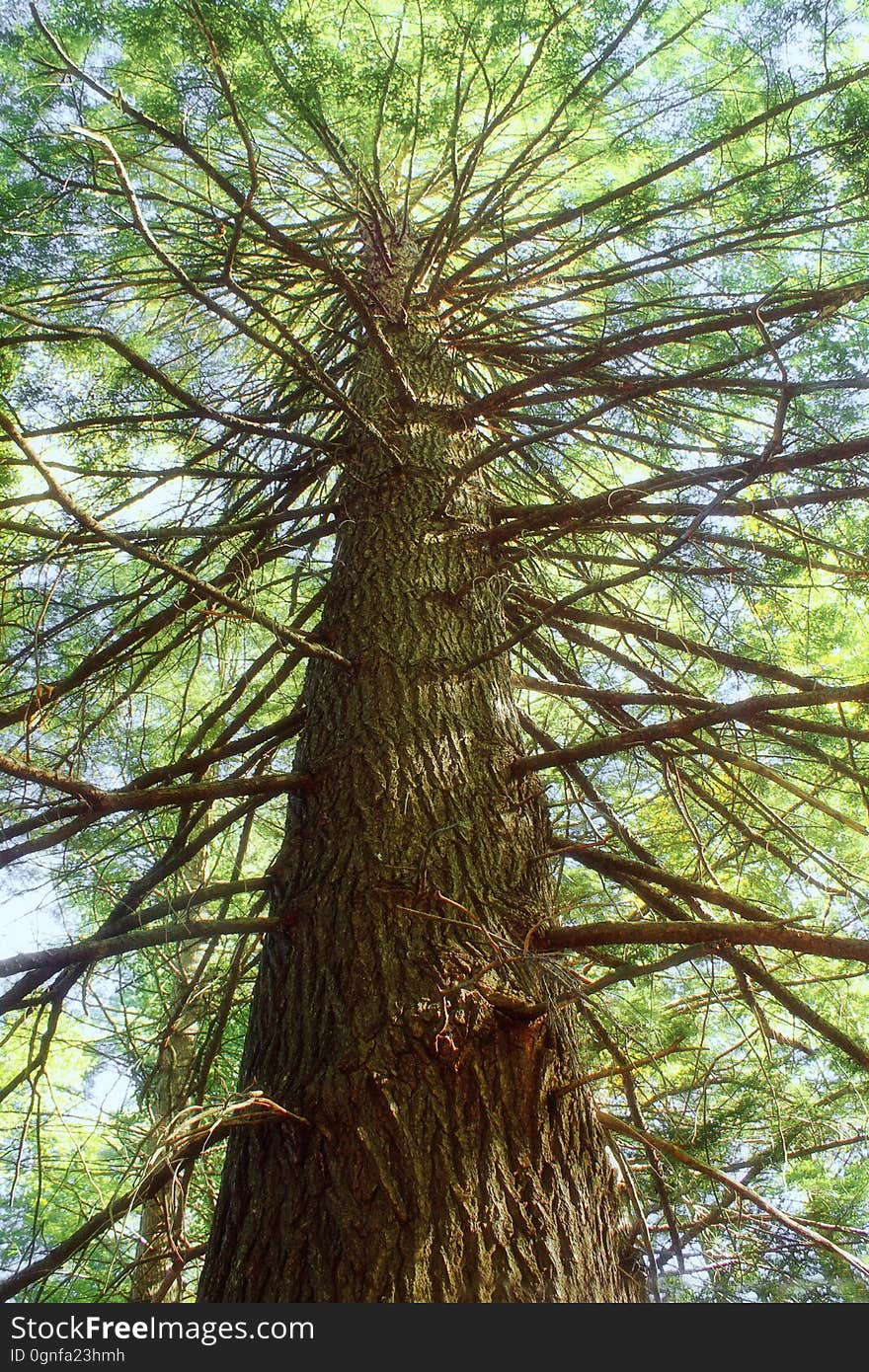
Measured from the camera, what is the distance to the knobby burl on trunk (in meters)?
1.43

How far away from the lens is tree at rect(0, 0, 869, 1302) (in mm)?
1601

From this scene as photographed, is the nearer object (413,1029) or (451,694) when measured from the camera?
(413,1029)

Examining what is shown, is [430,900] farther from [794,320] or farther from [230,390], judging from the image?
[230,390]

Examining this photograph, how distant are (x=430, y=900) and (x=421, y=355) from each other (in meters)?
2.61

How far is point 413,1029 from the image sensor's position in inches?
64.1

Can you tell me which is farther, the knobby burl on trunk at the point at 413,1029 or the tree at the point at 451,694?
the tree at the point at 451,694

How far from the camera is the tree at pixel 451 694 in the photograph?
1.60 metres

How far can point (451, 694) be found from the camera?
2.33 metres

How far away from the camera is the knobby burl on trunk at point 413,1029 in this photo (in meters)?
1.43

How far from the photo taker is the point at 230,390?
4.09m

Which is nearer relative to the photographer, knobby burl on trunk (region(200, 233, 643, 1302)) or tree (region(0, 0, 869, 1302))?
knobby burl on trunk (region(200, 233, 643, 1302))

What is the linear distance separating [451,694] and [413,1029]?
3.04 ft

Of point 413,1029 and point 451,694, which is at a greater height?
point 451,694

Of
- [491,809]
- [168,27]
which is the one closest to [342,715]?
[491,809]
